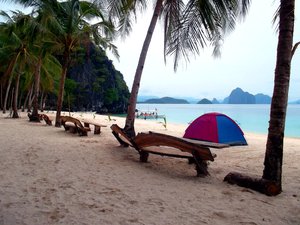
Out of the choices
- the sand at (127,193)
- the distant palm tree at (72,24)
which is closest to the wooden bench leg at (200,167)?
the sand at (127,193)

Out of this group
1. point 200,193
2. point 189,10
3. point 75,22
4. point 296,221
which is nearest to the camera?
point 296,221

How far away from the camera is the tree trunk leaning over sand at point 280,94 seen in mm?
3852

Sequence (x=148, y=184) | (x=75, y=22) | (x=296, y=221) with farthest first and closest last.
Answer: (x=75, y=22), (x=148, y=184), (x=296, y=221)

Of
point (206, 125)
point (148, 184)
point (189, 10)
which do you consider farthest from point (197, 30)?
point (148, 184)

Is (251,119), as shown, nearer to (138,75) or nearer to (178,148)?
(138,75)

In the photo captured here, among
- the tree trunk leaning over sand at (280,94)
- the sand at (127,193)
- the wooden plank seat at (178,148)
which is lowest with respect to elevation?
the sand at (127,193)

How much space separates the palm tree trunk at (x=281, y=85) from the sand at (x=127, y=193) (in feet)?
1.50

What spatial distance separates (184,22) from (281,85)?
4294mm

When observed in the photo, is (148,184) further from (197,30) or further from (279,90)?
(197,30)

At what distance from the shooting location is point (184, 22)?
294 inches

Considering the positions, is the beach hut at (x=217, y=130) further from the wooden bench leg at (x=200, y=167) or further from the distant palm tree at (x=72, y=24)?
the distant palm tree at (x=72, y=24)

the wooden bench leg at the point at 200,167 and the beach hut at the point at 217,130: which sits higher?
the beach hut at the point at 217,130

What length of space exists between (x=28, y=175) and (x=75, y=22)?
8386mm

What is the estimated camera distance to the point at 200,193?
12.2 ft
